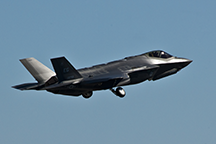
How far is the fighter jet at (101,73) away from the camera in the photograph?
48906 millimetres

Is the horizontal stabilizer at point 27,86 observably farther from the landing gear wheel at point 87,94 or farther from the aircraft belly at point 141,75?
the aircraft belly at point 141,75

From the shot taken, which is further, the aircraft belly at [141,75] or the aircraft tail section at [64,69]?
the aircraft belly at [141,75]

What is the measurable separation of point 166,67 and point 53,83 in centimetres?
1355

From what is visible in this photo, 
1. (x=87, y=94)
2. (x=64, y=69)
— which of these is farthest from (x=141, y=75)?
(x=64, y=69)

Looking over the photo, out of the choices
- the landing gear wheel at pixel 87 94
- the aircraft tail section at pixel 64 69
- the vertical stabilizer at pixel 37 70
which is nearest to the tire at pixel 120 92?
the landing gear wheel at pixel 87 94

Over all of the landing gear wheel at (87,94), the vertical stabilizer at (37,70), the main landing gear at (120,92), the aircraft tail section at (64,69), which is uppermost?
the aircraft tail section at (64,69)

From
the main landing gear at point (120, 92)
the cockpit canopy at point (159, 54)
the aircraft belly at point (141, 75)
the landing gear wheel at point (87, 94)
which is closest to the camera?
the main landing gear at point (120, 92)

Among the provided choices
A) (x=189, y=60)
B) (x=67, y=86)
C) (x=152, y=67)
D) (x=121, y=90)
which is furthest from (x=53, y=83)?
(x=189, y=60)

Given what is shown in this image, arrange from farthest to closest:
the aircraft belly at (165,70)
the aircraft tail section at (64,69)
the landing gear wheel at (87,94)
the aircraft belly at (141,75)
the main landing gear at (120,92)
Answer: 1. the aircraft belly at (165,70)
2. the landing gear wheel at (87,94)
3. the aircraft belly at (141,75)
4. the main landing gear at (120,92)
5. the aircraft tail section at (64,69)

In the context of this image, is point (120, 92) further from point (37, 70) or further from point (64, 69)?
point (37, 70)

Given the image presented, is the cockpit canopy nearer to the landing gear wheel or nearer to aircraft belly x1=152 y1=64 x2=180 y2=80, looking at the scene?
aircraft belly x1=152 y1=64 x2=180 y2=80

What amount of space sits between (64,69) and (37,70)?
4.86 meters

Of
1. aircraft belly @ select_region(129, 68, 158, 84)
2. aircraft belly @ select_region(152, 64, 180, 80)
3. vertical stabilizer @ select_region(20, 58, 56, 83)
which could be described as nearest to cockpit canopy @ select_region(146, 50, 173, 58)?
aircraft belly @ select_region(152, 64, 180, 80)

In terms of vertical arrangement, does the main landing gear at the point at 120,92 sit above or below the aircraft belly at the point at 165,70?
below
